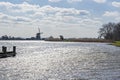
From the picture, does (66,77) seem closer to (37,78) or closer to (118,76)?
(37,78)

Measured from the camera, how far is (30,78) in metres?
34.2

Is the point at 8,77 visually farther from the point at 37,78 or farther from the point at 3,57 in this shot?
the point at 3,57

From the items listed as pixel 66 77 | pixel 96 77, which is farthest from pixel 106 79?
pixel 66 77

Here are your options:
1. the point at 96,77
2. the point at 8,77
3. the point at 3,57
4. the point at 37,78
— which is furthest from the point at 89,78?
the point at 3,57

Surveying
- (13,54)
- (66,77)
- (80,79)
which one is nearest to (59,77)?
(66,77)

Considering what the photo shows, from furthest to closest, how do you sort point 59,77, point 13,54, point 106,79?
point 13,54 → point 59,77 → point 106,79

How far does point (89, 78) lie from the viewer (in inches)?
1320

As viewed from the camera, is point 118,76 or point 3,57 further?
point 3,57

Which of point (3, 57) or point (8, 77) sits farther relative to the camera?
point (3, 57)

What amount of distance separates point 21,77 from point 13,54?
40.0 metres

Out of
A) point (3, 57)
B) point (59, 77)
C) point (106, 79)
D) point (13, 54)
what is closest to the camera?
point (106, 79)

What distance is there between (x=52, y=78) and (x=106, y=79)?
5769mm

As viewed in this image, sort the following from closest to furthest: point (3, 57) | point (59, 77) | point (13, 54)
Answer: point (59, 77)
point (3, 57)
point (13, 54)

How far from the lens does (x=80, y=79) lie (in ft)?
108
